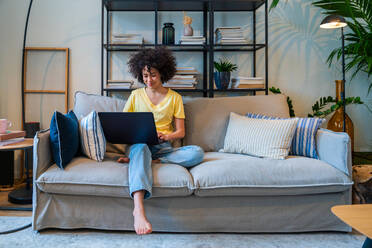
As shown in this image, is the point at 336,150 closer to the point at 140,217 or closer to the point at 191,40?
the point at 140,217

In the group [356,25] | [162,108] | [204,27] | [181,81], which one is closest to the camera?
[162,108]

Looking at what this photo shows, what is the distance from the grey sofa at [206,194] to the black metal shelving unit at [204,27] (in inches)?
43.3

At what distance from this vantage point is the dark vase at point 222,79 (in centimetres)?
273

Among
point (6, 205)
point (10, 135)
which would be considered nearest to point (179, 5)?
point (10, 135)

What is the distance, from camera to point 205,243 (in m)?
1.68

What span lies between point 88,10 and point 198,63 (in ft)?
3.86

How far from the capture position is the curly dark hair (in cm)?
225

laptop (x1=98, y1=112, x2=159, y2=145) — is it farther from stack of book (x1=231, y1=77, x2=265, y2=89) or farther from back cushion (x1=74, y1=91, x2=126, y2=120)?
stack of book (x1=231, y1=77, x2=265, y2=89)

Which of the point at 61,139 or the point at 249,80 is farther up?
the point at 249,80

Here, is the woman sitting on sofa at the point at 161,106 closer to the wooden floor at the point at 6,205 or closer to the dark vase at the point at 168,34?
the dark vase at the point at 168,34

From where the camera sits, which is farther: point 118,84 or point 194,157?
point 118,84

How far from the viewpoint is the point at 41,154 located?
1740 millimetres

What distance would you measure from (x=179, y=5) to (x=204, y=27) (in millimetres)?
316

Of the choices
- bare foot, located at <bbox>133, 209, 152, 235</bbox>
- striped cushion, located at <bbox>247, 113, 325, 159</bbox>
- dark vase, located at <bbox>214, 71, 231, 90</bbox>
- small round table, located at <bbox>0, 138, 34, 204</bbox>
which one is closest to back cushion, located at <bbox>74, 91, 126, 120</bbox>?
small round table, located at <bbox>0, 138, 34, 204</bbox>
